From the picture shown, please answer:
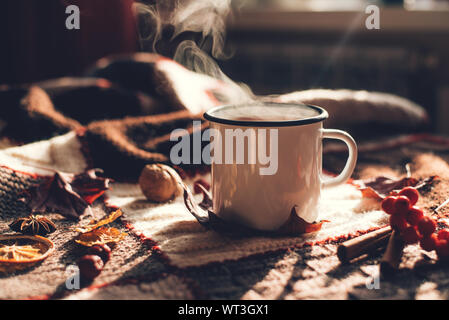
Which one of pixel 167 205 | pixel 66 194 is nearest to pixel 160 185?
pixel 167 205

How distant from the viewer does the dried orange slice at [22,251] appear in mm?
A: 546

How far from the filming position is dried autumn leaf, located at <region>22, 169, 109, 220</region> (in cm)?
73

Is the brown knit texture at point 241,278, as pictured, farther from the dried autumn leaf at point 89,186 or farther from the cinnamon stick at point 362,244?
the dried autumn leaf at point 89,186

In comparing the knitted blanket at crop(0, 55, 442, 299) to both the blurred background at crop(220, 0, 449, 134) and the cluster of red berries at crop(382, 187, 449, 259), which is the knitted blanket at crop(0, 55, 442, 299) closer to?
the cluster of red berries at crop(382, 187, 449, 259)

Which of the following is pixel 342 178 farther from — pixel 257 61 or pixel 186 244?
pixel 257 61

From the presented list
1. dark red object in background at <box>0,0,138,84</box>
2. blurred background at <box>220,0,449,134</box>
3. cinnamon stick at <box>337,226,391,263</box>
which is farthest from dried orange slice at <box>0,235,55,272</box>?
dark red object in background at <box>0,0,138,84</box>

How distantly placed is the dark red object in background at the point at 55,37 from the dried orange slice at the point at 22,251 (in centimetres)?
179

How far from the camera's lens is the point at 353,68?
7.44 feet

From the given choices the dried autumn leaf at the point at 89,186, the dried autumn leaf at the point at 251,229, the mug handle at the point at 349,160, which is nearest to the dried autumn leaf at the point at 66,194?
the dried autumn leaf at the point at 89,186

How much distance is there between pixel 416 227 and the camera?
1.86 ft

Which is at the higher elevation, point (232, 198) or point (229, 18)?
point (229, 18)

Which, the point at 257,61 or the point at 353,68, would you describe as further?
the point at 257,61

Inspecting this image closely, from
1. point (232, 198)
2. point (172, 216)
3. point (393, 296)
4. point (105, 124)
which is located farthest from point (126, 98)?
point (393, 296)

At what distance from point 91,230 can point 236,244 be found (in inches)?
7.9
